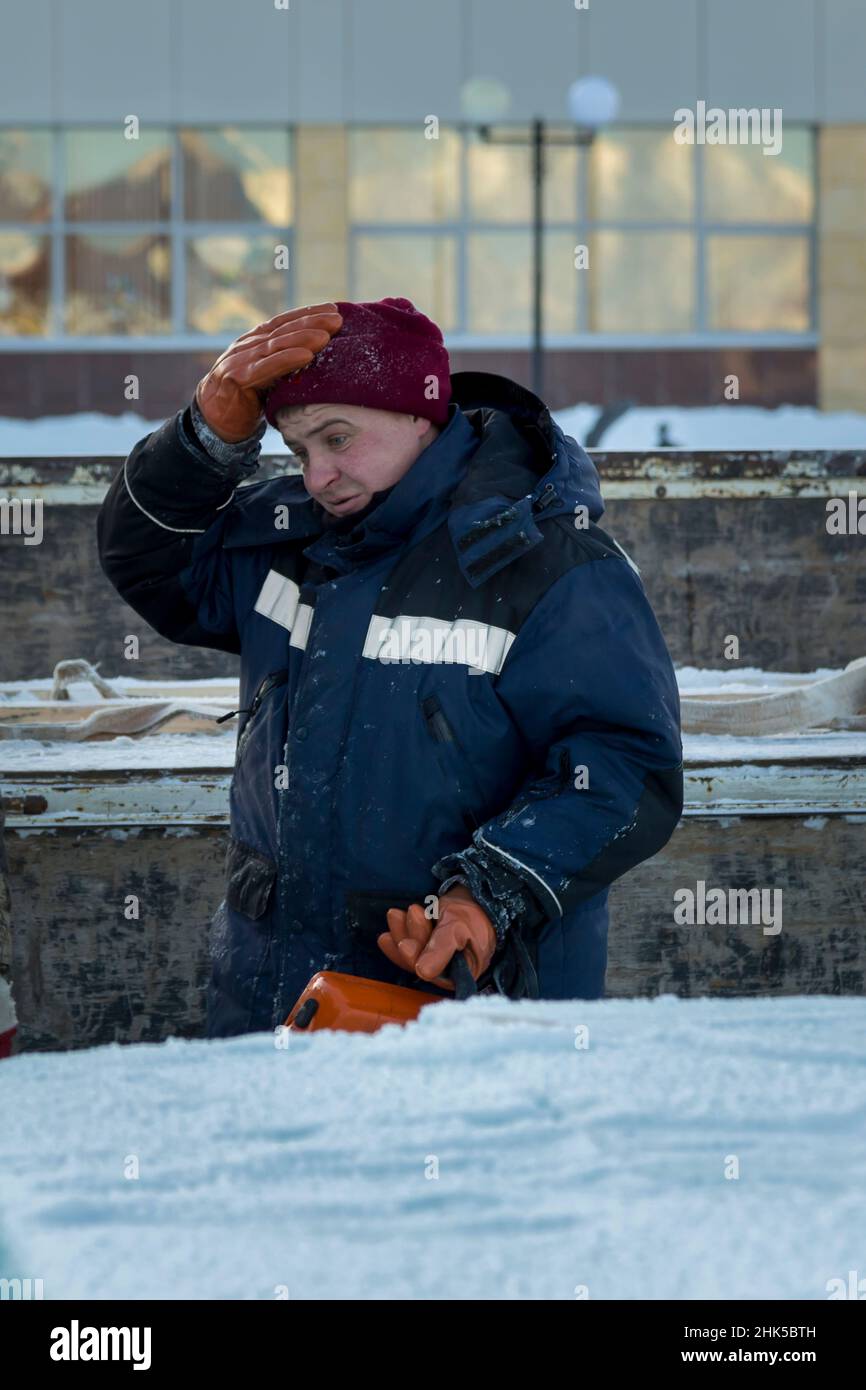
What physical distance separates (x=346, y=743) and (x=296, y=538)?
43cm

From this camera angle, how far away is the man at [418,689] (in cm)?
223

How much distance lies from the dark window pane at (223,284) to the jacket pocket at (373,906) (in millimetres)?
13031

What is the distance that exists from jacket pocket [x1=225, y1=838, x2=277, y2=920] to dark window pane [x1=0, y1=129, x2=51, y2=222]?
13.6 m

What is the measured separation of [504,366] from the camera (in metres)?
14.1

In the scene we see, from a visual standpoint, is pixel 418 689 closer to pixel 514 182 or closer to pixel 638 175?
pixel 514 182

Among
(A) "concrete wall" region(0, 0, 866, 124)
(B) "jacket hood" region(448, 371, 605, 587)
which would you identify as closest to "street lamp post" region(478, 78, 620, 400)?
(A) "concrete wall" region(0, 0, 866, 124)

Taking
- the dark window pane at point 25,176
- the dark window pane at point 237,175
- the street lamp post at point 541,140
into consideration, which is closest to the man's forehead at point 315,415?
the street lamp post at point 541,140

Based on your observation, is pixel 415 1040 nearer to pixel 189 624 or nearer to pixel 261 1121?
pixel 261 1121

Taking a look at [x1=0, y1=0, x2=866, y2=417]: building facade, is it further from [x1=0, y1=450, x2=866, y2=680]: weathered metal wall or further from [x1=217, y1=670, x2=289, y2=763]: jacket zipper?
[x1=217, y1=670, x2=289, y2=763]: jacket zipper

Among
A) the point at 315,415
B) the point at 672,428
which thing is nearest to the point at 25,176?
the point at 672,428

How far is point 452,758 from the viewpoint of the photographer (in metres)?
2.27

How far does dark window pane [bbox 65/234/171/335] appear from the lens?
48.0ft

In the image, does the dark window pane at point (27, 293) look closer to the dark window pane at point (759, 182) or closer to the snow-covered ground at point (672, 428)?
the snow-covered ground at point (672, 428)

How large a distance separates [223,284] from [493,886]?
13398 mm
